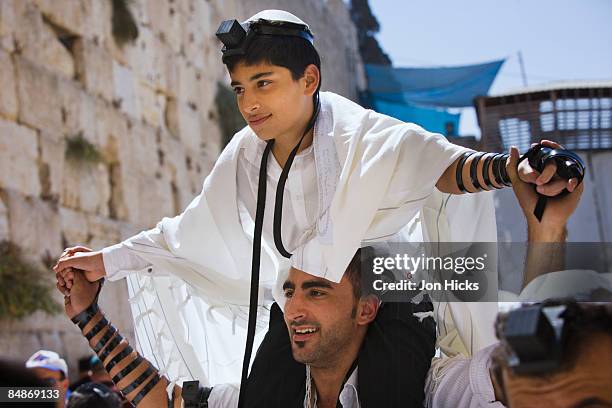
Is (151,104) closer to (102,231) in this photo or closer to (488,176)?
(102,231)

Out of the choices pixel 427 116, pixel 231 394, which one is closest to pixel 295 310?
pixel 231 394

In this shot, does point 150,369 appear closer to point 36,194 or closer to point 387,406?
point 387,406

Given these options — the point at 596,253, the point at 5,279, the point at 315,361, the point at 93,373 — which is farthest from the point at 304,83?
the point at 5,279

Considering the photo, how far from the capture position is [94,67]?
29.4ft

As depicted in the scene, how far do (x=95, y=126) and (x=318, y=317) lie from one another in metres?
6.50

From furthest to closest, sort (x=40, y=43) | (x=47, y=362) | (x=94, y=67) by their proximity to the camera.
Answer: (x=94, y=67) → (x=40, y=43) → (x=47, y=362)

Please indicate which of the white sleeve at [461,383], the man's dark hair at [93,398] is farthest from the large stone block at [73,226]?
the white sleeve at [461,383]

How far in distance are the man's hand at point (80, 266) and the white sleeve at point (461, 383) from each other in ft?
3.51

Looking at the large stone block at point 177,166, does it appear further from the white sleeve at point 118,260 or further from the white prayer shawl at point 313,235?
the white sleeve at point 118,260

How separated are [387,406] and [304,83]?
3.05 feet

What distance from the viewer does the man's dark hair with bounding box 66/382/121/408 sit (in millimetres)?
3314

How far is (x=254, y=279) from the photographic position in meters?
2.79

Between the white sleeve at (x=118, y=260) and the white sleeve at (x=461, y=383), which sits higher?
the white sleeve at (x=118, y=260)

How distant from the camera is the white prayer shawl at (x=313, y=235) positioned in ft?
8.21
